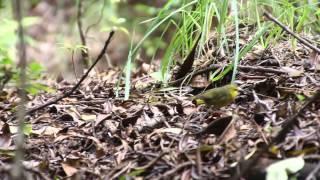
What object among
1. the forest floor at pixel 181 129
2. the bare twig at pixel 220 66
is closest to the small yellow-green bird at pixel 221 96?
the forest floor at pixel 181 129

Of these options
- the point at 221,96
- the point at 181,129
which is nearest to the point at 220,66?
the point at 221,96

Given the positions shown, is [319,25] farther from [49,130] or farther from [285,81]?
[49,130]

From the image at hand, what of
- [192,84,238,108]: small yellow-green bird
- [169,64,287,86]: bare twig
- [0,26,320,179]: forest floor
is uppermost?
[169,64,287,86]: bare twig

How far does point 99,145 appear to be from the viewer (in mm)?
1635

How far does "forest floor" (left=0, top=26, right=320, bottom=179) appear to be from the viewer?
1353mm

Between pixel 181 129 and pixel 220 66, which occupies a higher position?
pixel 220 66

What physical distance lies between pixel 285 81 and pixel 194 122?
412 mm

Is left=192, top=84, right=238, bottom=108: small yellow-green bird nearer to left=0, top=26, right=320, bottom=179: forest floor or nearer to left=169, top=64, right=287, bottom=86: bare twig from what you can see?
left=0, top=26, right=320, bottom=179: forest floor

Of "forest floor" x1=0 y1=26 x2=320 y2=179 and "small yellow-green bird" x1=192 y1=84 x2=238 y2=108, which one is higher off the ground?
"small yellow-green bird" x1=192 y1=84 x2=238 y2=108

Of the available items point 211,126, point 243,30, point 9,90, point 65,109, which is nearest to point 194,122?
point 211,126

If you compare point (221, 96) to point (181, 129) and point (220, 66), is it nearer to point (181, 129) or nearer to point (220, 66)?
point (181, 129)

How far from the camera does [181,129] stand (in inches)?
63.4

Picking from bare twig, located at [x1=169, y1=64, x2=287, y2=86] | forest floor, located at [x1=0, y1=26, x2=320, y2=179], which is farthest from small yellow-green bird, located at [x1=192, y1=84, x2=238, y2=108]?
bare twig, located at [x1=169, y1=64, x2=287, y2=86]

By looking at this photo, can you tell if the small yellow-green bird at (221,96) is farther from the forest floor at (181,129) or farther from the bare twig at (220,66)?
the bare twig at (220,66)
